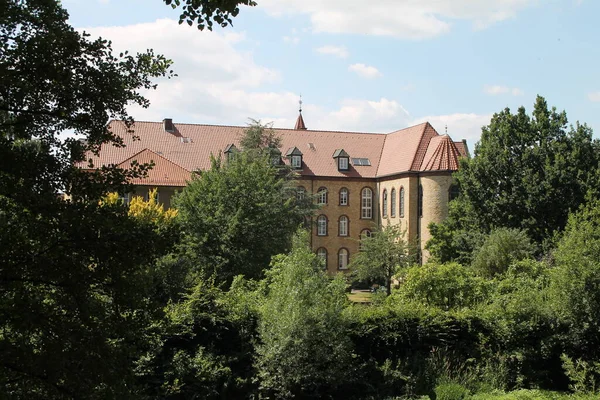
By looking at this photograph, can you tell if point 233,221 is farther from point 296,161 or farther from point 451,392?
point 296,161

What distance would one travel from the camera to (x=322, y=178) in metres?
55.2

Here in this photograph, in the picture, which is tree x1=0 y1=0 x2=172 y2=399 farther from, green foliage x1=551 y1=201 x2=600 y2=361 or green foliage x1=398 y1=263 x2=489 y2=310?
green foliage x1=398 y1=263 x2=489 y2=310

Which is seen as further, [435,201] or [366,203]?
[366,203]

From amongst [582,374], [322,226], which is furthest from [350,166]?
[582,374]

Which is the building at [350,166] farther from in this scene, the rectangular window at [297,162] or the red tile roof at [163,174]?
the red tile roof at [163,174]

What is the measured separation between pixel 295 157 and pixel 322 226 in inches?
233

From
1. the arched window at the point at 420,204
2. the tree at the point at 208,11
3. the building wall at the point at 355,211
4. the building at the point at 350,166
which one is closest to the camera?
the tree at the point at 208,11

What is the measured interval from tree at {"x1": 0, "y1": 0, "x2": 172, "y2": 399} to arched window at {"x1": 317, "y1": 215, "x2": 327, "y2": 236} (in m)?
47.4

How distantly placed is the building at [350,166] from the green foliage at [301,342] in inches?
→ 1194

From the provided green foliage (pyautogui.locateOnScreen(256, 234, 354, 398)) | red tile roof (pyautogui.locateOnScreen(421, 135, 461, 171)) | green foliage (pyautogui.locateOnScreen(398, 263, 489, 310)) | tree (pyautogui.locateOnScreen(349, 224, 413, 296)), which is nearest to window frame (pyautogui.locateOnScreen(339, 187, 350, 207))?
red tile roof (pyautogui.locateOnScreen(421, 135, 461, 171))

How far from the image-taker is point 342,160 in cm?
5622

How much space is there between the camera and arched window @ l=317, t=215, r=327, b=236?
5616 centimetres

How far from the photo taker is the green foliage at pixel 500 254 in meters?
33.9

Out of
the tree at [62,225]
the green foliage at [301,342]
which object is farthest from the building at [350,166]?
the tree at [62,225]
